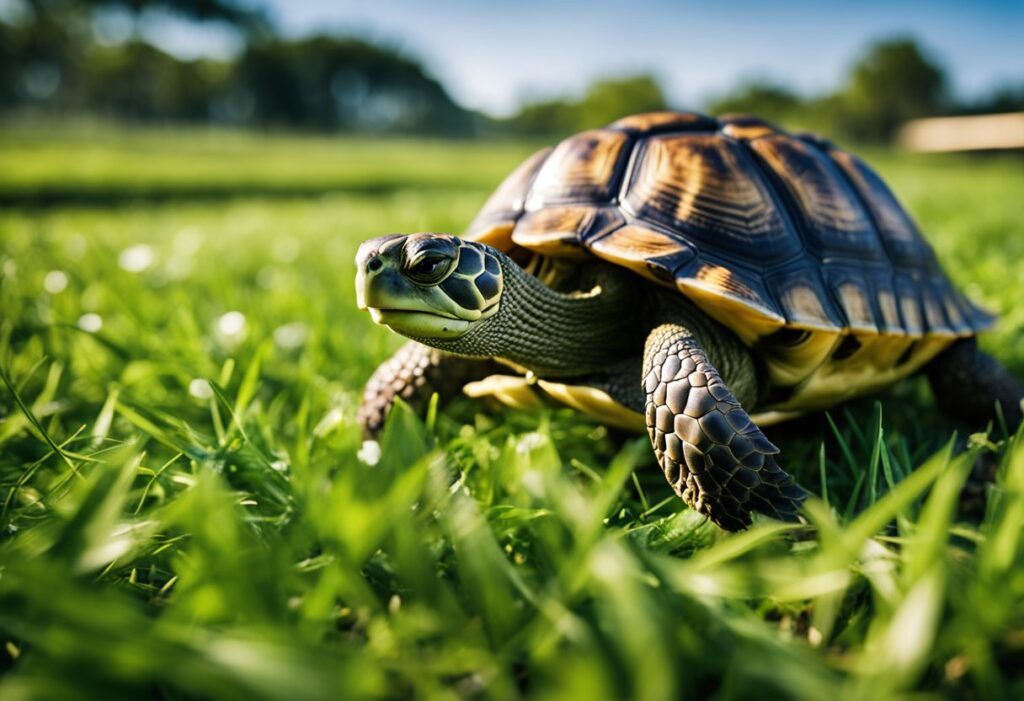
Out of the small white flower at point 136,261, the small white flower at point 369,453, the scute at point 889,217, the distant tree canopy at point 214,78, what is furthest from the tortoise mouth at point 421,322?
the distant tree canopy at point 214,78

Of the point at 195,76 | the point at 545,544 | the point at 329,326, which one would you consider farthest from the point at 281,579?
the point at 195,76

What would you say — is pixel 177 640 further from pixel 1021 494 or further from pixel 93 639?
pixel 1021 494

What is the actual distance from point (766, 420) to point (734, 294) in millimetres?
382

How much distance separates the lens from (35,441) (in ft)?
5.66

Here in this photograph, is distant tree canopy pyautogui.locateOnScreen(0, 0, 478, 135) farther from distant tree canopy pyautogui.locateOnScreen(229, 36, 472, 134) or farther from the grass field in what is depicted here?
the grass field

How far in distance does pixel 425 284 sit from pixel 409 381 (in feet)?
1.85

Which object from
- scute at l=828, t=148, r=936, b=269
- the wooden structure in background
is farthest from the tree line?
scute at l=828, t=148, r=936, b=269

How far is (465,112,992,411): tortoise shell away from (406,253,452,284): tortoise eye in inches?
19.4


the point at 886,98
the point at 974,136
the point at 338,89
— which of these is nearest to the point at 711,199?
the point at 974,136

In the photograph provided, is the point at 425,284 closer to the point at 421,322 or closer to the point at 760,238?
the point at 421,322

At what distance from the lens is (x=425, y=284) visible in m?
1.42

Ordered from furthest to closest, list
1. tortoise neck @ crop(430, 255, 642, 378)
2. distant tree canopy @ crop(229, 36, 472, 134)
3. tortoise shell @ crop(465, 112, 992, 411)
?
distant tree canopy @ crop(229, 36, 472, 134)
tortoise shell @ crop(465, 112, 992, 411)
tortoise neck @ crop(430, 255, 642, 378)

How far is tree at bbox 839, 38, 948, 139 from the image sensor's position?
2174 inches

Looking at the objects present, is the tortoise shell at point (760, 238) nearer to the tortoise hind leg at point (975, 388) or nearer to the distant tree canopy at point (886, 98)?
the tortoise hind leg at point (975, 388)
